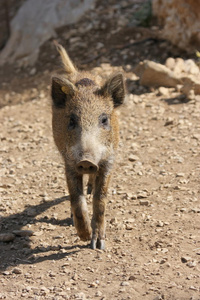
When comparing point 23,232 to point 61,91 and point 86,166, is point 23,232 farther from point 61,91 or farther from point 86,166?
point 61,91

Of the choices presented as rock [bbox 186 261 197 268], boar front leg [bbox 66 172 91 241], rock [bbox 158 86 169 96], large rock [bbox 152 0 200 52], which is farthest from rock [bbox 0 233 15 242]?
large rock [bbox 152 0 200 52]

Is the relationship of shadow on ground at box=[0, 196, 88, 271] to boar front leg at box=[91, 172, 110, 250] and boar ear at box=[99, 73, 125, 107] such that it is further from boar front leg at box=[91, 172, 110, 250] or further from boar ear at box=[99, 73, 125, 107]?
boar ear at box=[99, 73, 125, 107]

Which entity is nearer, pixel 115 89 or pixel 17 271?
pixel 17 271

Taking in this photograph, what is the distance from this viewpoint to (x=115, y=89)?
5.75 metres

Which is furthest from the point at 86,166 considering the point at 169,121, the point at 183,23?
the point at 183,23

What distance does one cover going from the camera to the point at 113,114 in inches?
232

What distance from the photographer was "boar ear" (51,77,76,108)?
5539 millimetres

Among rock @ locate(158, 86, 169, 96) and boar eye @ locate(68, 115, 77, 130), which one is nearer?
boar eye @ locate(68, 115, 77, 130)

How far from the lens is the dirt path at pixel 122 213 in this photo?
4.62 m

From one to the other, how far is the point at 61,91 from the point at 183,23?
569 centimetres

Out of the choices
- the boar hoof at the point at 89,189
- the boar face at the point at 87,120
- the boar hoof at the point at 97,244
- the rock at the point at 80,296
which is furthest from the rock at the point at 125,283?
the boar hoof at the point at 89,189

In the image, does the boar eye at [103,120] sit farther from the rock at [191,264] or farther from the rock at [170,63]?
the rock at [170,63]

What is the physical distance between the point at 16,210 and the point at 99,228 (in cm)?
145

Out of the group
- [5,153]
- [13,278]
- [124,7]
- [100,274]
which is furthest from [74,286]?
[124,7]
